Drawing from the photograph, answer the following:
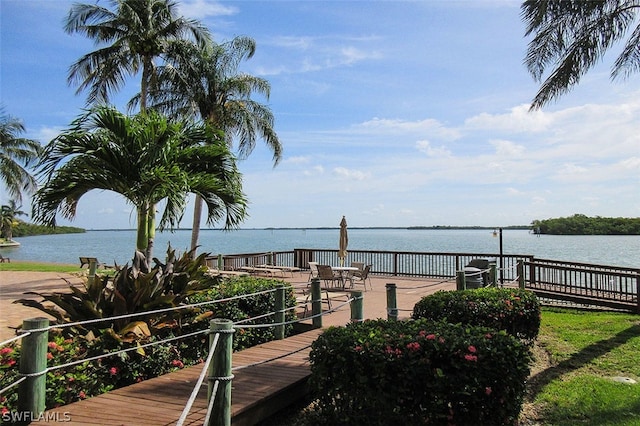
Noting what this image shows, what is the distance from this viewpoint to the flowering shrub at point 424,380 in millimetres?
3646

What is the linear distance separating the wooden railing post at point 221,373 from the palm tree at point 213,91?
48.0 ft

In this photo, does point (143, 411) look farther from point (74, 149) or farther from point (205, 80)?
point (205, 80)

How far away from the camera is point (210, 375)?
3.27m

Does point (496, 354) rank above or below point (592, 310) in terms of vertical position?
above

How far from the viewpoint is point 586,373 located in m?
6.01

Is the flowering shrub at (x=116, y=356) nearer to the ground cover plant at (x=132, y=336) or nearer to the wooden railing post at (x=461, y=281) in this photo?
the ground cover plant at (x=132, y=336)

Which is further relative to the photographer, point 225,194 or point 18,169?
point 18,169

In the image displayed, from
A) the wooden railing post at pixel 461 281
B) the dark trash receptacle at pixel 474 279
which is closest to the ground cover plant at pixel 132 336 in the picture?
the wooden railing post at pixel 461 281

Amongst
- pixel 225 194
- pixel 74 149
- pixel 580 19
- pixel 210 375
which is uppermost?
pixel 580 19

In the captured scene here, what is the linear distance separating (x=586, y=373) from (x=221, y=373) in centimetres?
513

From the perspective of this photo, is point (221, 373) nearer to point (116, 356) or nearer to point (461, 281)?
point (116, 356)

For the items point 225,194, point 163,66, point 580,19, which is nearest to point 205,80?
point 163,66

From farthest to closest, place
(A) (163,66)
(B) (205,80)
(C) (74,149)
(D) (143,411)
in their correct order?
1. (B) (205,80)
2. (A) (163,66)
3. (C) (74,149)
4. (D) (143,411)

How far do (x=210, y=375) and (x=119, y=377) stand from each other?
1828 mm
